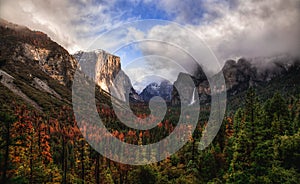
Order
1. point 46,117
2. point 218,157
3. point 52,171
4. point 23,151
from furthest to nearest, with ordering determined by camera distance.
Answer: point 46,117 < point 218,157 < point 52,171 < point 23,151

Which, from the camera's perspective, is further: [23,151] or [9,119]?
[23,151]

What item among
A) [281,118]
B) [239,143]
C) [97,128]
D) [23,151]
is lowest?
[239,143]

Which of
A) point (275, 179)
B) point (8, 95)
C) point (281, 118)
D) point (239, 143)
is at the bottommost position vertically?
point (275, 179)

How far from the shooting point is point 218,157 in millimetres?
51938

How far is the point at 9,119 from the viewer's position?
1900 cm

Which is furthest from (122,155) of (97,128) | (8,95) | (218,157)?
(8,95)

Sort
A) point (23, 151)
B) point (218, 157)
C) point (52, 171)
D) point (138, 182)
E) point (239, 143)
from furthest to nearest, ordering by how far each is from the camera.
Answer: point (218, 157) < point (138, 182) < point (52, 171) < point (23, 151) < point (239, 143)

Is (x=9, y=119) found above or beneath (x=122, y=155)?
beneath

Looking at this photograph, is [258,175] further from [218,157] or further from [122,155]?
[122,155]

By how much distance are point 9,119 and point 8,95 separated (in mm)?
186936

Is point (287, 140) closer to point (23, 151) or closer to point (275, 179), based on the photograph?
point (275, 179)

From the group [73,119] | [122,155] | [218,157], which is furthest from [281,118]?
[73,119]

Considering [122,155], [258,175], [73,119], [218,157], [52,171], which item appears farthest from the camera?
[73,119]

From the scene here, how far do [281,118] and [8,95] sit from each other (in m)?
183
